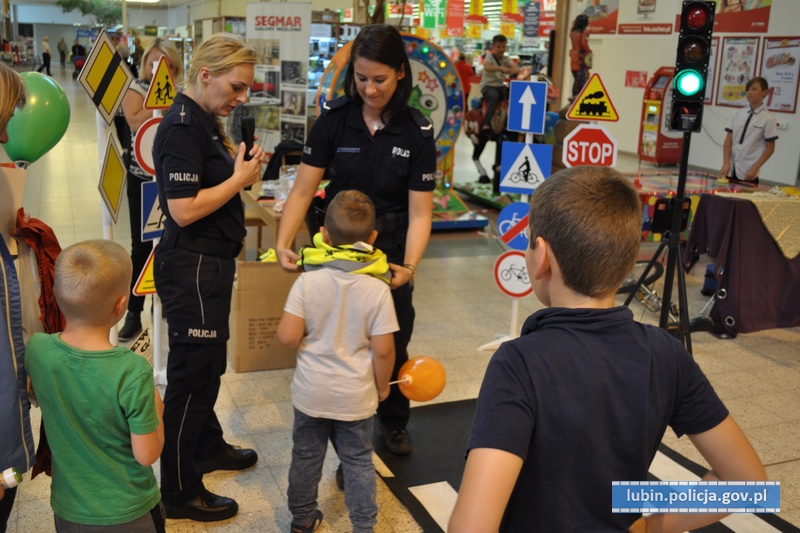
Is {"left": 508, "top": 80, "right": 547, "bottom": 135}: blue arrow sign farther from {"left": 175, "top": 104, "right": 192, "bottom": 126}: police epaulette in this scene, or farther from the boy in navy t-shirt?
the boy in navy t-shirt

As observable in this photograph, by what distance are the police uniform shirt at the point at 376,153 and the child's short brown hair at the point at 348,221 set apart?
16.7 inches

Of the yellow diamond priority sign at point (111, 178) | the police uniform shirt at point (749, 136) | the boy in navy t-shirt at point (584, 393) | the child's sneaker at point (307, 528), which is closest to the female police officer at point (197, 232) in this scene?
the child's sneaker at point (307, 528)

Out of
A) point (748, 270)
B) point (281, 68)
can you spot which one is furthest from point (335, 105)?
point (281, 68)

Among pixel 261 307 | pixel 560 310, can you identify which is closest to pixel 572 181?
pixel 560 310

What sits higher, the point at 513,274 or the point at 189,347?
the point at 189,347

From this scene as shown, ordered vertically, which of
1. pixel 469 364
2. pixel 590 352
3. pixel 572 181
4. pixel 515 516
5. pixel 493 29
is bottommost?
pixel 469 364

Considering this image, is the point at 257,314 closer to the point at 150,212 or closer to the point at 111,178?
the point at 150,212

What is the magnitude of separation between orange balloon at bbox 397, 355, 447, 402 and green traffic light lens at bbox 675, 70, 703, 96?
2495mm

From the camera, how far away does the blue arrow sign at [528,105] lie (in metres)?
4.39

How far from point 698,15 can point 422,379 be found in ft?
8.91

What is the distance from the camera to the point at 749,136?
7074mm

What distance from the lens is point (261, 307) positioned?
4043 mm

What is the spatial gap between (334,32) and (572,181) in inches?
359

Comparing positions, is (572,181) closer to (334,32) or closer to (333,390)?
(333,390)
